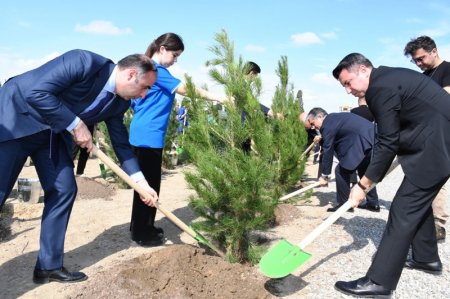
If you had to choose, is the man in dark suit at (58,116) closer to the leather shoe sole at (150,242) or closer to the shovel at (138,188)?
the shovel at (138,188)

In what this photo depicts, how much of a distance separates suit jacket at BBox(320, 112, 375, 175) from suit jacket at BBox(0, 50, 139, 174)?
3505 millimetres

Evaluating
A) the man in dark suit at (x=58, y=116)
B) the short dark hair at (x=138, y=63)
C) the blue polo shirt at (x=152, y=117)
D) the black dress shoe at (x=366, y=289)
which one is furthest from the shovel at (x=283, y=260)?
the short dark hair at (x=138, y=63)

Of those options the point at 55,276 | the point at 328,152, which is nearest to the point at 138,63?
the point at 55,276

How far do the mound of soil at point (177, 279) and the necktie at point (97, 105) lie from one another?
1.21 meters

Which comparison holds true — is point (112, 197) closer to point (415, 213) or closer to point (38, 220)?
point (38, 220)

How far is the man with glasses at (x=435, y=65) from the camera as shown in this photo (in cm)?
444

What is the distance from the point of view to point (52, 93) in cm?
270

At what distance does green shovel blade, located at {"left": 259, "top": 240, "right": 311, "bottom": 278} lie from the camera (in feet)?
9.34

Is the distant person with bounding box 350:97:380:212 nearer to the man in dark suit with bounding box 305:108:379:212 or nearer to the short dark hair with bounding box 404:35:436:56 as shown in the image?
the man in dark suit with bounding box 305:108:379:212

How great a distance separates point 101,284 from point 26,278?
2.58 ft

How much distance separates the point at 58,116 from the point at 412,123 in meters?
2.52

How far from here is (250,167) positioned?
123 inches

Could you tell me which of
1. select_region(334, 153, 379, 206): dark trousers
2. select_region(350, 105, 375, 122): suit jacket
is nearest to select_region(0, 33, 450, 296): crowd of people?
select_region(334, 153, 379, 206): dark trousers

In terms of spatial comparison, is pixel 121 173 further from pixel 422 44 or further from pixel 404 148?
pixel 422 44
